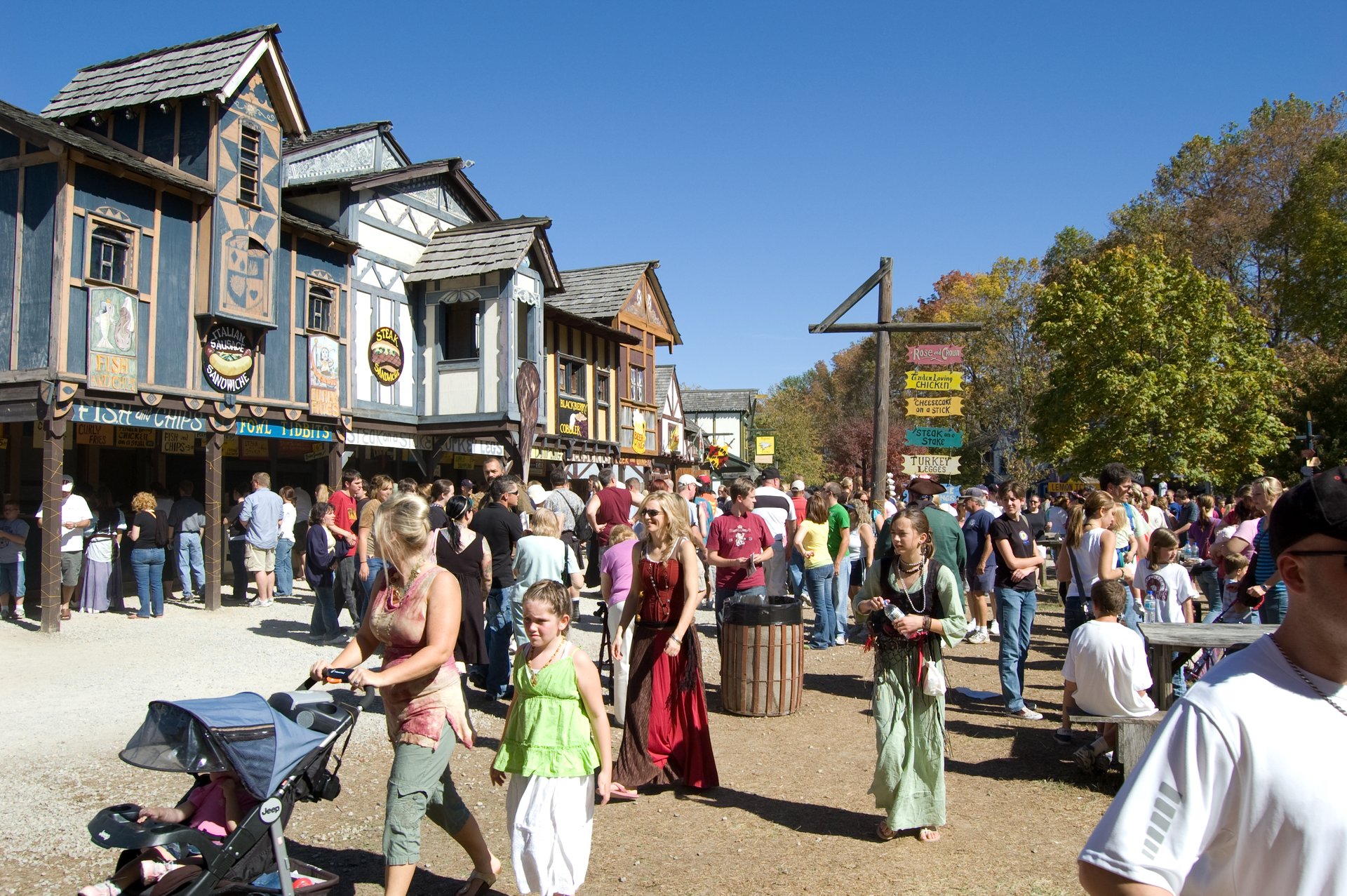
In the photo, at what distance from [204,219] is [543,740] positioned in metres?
12.3

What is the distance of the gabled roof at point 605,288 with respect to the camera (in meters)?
26.6

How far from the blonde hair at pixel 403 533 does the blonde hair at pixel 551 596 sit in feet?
1.69

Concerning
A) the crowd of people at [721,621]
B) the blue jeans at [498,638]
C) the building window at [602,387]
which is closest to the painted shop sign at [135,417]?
the crowd of people at [721,621]

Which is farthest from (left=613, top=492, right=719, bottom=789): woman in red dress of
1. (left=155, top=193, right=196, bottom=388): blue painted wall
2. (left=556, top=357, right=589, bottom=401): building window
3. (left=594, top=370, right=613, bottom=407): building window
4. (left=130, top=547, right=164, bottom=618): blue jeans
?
(left=594, top=370, right=613, bottom=407): building window

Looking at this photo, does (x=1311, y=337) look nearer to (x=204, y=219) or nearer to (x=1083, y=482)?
(x=1083, y=482)

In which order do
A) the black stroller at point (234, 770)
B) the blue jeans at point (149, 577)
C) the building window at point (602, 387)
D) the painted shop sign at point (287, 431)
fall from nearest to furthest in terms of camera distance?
the black stroller at point (234, 770) → the blue jeans at point (149, 577) → the painted shop sign at point (287, 431) → the building window at point (602, 387)

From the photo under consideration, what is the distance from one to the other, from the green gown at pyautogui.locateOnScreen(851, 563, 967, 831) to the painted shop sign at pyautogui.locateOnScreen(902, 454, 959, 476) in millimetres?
8591

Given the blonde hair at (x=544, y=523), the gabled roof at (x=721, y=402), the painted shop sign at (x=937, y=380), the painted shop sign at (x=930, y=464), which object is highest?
the gabled roof at (x=721, y=402)

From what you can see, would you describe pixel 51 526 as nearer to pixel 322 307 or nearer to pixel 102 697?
pixel 102 697

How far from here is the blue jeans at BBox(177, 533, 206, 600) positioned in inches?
530

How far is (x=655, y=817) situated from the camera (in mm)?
5668

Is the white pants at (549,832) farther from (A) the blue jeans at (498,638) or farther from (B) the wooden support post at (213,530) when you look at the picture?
(B) the wooden support post at (213,530)

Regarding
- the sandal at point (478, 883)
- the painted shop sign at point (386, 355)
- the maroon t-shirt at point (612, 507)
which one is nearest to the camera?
the sandal at point (478, 883)

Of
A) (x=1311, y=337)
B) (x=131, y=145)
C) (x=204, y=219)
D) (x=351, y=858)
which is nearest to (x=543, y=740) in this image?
(x=351, y=858)
